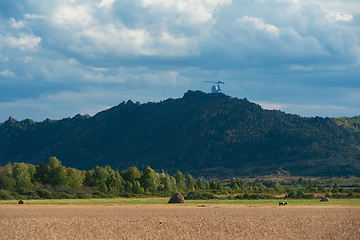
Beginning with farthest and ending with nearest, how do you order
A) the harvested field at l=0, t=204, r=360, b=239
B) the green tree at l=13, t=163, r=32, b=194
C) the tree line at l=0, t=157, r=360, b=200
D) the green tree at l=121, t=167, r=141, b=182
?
the green tree at l=121, t=167, r=141, b=182
the green tree at l=13, t=163, r=32, b=194
the tree line at l=0, t=157, r=360, b=200
the harvested field at l=0, t=204, r=360, b=239

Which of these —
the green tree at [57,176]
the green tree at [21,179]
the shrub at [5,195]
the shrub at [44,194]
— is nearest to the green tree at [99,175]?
the green tree at [57,176]

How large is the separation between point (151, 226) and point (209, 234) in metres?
7.04

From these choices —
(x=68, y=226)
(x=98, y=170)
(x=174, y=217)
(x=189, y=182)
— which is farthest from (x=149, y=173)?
(x=68, y=226)

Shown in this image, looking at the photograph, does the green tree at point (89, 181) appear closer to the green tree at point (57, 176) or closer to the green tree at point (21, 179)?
the green tree at point (57, 176)

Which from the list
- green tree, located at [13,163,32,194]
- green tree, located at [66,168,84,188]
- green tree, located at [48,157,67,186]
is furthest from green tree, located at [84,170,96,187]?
green tree, located at [13,163,32,194]

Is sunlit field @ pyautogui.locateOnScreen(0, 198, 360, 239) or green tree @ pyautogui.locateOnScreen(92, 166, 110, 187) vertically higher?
green tree @ pyautogui.locateOnScreen(92, 166, 110, 187)

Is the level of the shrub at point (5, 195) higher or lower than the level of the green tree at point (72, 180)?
lower

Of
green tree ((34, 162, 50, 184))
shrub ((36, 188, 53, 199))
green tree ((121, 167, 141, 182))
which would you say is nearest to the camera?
shrub ((36, 188, 53, 199))

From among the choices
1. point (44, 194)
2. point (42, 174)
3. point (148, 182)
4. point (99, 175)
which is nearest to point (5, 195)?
point (44, 194)

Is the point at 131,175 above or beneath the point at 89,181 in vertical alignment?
above

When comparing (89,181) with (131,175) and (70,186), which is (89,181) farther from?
(131,175)

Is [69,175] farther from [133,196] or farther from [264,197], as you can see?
[264,197]

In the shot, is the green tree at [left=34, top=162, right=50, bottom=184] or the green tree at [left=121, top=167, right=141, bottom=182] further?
the green tree at [left=121, top=167, right=141, bottom=182]

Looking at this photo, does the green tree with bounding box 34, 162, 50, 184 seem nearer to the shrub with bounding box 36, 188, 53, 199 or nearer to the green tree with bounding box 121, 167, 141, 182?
the shrub with bounding box 36, 188, 53, 199
